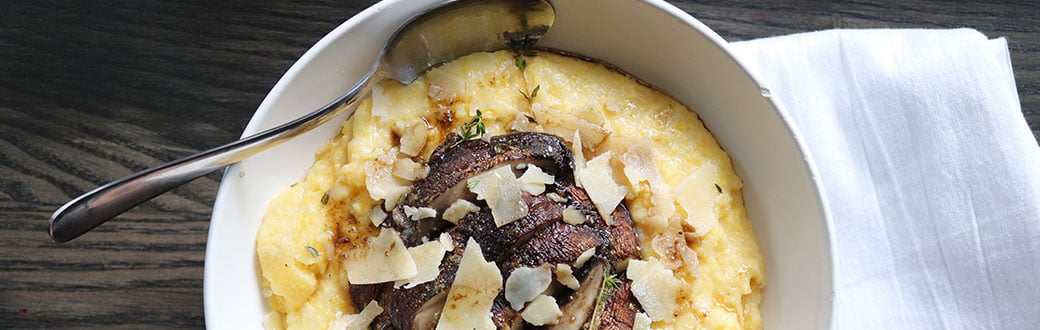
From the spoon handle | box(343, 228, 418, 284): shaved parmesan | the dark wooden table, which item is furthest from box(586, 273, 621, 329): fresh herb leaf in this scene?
the dark wooden table

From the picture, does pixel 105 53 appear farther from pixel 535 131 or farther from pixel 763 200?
pixel 763 200

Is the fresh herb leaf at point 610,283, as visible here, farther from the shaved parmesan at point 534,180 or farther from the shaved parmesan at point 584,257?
the shaved parmesan at point 534,180

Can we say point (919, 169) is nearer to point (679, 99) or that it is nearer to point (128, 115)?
point (679, 99)

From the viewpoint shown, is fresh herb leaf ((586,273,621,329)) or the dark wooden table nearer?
fresh herb leaf ((586,273,621,329))

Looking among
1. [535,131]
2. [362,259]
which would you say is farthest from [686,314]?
[362,259]

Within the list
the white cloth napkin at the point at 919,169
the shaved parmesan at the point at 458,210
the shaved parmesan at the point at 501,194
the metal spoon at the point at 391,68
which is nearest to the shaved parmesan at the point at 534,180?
the shaved parmesan at the point at 501,194

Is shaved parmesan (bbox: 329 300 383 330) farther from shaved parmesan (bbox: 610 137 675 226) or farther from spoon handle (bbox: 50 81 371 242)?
shaved parmesan (bbox: 610 137 675 226)
